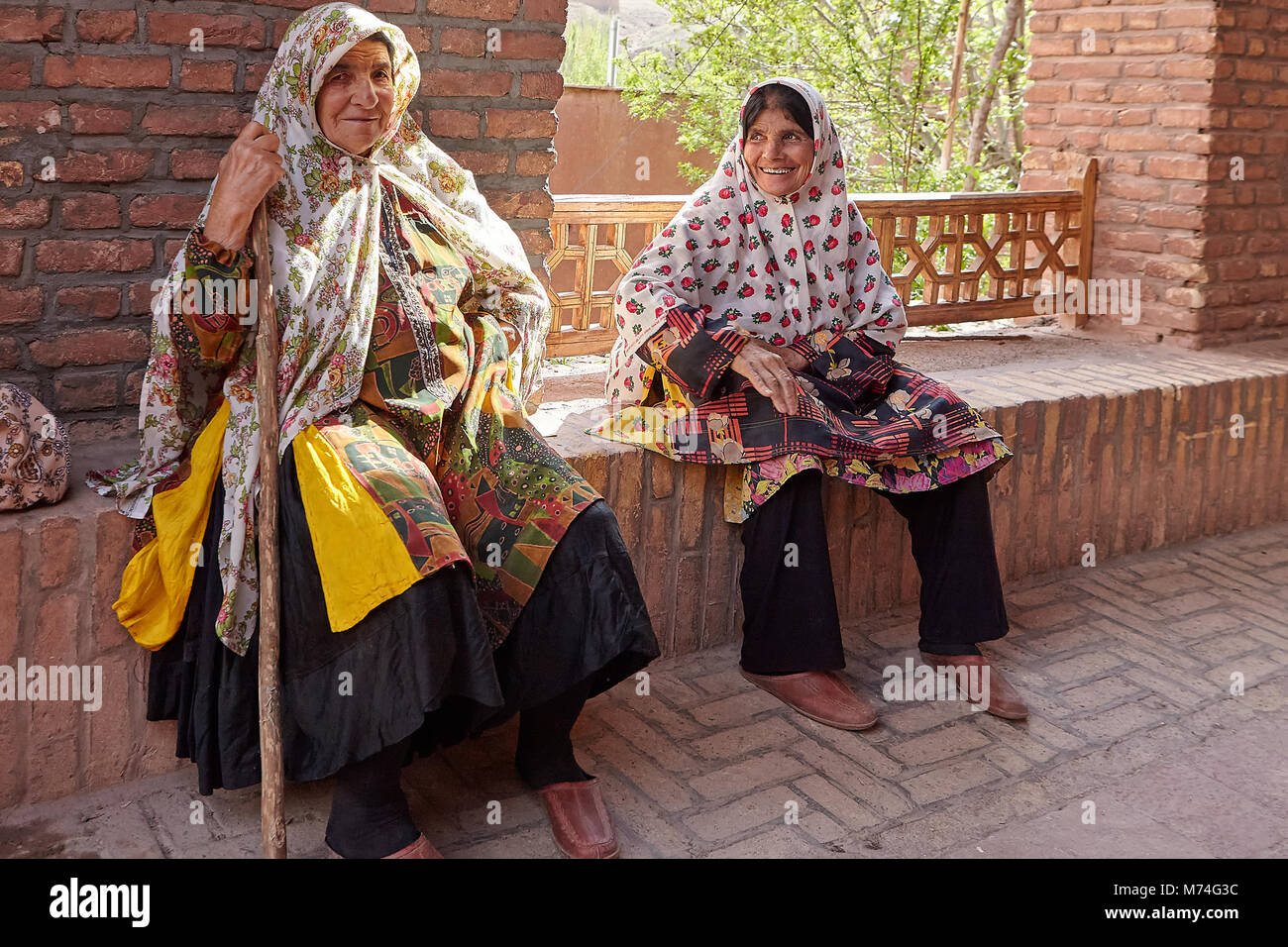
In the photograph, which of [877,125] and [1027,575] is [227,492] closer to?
[1027,575]

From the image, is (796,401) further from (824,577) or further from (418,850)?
(418,850)

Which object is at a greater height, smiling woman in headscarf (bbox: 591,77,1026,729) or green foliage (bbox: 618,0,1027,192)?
green foliage (bbox: 618,0,1027,192)

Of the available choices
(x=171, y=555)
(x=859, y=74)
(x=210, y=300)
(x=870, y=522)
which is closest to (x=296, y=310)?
(x=210, y=300)

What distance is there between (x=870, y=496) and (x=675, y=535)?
0.64 metres

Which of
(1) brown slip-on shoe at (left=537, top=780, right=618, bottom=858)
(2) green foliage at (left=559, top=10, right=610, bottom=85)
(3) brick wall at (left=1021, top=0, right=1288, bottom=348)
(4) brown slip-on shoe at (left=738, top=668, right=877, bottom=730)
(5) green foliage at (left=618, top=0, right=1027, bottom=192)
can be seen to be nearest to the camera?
(1) brown slip-on shoe at (left=537, top=780, right=618, bottom=858)

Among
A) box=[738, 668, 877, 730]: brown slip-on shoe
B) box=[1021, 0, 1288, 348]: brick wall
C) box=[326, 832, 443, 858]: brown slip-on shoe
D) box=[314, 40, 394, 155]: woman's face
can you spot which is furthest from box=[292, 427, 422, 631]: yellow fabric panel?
box=[1021, 0, 1288, 348]: brick wall

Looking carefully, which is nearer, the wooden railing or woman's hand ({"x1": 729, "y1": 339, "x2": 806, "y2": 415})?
woman's hand ({"x1": 729, "y1": 339, "x2": 806, "y2": 415})

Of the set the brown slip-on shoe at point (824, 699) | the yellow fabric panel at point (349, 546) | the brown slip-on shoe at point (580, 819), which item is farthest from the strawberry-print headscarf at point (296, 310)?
the brown slip-on shoe at point (824, 699)

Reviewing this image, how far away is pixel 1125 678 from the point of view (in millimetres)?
3439

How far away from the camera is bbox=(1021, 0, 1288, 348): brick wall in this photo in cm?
487

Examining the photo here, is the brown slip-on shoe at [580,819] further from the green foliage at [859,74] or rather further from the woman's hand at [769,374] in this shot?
the green foliage at [859,74]

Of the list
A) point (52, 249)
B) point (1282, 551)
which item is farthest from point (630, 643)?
point (1282, 551)

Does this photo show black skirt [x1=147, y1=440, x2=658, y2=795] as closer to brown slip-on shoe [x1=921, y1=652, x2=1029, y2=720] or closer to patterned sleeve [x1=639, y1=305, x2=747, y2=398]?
patterned sleeve [x1=639, y1=305, x2=747, y2=398]

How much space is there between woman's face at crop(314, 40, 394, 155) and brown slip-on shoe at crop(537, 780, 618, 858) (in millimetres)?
1358
